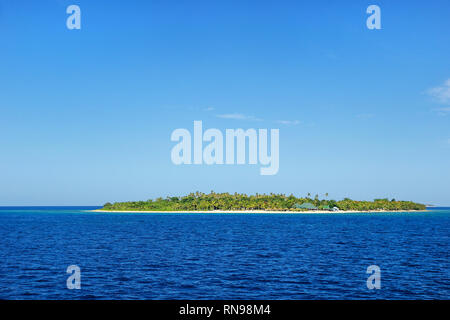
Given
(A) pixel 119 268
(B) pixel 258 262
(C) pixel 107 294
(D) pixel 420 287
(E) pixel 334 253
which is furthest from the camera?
(E) pixel 334 253

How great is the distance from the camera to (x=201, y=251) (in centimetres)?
6562

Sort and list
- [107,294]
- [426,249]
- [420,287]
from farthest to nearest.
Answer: [426,249], [420,287], [107,294]

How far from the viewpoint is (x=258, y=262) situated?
2067 inches

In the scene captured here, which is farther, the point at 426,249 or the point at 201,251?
the point at 426,249

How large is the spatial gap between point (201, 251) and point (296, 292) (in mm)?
33801
